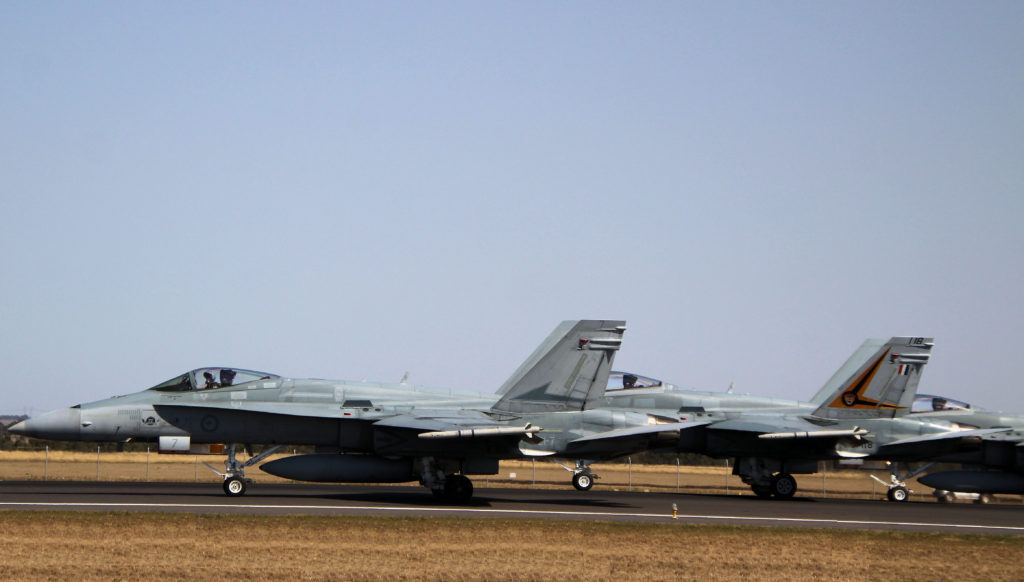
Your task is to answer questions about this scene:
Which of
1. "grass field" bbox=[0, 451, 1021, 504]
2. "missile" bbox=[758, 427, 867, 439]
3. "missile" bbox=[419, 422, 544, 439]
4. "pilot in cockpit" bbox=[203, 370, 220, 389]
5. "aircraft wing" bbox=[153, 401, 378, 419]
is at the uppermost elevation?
"pilot in cockpit" bbox=[203, 370, 220, 389]

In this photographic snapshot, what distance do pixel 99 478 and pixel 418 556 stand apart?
25165mm

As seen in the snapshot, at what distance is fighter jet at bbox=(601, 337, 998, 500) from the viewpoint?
28641 mm

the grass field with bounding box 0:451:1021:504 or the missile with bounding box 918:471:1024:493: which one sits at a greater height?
the missile with bounding box 918:471:1024:493

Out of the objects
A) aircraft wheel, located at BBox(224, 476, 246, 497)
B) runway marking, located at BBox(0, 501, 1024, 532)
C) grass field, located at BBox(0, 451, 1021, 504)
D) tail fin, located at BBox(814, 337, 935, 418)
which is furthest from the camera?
grass field, located at BBox(0, 451, 1021, 504)

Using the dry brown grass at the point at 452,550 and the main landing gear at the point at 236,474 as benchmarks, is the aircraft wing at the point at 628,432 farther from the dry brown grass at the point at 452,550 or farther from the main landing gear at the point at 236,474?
the main landing gear at the point at 236,474

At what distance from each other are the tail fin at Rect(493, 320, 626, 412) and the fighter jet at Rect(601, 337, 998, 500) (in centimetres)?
446

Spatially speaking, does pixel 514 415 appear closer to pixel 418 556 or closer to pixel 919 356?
pixel 418 556

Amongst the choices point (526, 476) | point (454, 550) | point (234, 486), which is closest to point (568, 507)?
point (234, 486)

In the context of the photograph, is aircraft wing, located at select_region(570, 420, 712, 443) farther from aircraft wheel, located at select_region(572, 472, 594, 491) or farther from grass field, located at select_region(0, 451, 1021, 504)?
grass field, located at select_region(0, 451, 1021, 504)

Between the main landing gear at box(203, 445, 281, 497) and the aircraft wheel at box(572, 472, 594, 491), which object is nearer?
the main landing gear at box(203, 445, 281, 497)

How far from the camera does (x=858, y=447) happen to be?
29422 millimetres

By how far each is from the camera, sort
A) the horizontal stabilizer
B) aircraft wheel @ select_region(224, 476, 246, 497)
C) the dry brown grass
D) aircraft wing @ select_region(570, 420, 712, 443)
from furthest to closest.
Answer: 1. the horizontal stabilizer
2. aircraft wing @ select_region(570, 420, 712, 443)
3. aircraft wheel @ select_region(224, 476, 246, 497)
4. the dry brown grass

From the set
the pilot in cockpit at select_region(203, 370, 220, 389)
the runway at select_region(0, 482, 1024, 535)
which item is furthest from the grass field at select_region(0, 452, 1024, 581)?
the pilot in cockpit at select_region(203, 370, 220, 389)

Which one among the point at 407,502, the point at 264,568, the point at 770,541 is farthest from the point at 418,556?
the point at 407,502
